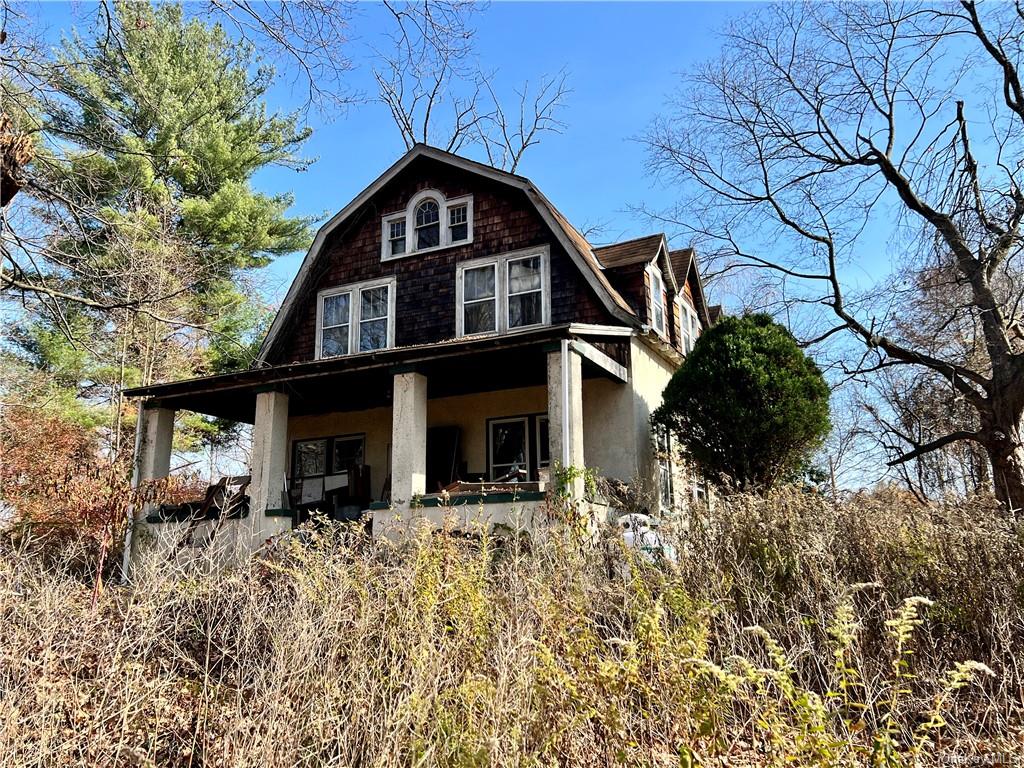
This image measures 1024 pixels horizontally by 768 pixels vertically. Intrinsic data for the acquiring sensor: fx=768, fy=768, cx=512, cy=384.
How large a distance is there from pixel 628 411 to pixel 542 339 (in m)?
3.09

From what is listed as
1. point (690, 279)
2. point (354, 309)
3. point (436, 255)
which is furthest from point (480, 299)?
point (690, 279)

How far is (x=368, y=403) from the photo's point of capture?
15.9m

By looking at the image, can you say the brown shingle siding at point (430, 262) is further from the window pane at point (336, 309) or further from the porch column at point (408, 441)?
the porch column at point (408, 441)

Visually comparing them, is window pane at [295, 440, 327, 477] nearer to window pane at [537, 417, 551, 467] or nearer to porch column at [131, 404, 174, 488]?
porch column at [131, 404, 174, 488]

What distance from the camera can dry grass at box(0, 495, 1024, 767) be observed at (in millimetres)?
3656

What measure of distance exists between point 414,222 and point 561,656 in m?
13.9

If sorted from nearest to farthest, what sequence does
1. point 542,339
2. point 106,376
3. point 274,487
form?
point 542,339 < point 274,487 < point 106,376

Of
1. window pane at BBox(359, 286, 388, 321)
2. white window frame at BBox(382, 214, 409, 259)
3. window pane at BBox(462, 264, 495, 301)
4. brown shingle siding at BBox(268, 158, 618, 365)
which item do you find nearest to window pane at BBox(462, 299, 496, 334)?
window pane at BBox(462, 264, 495, 301)

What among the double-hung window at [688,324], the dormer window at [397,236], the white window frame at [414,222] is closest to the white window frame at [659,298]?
the double-hung window at [688,324]

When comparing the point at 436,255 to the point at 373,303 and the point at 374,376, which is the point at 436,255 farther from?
the point at 374,376

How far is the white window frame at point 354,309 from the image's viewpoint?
1666 centimetres

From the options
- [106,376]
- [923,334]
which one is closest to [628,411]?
[923,334]

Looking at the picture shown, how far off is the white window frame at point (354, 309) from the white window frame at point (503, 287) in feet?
5.26

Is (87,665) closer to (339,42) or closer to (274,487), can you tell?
(339,42)
